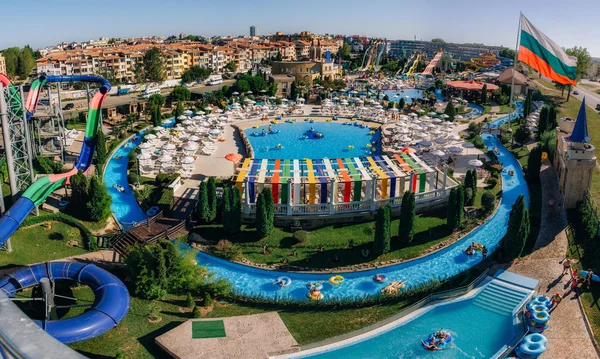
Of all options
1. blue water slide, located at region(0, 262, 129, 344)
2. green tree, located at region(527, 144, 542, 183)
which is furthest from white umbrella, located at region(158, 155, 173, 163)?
green tree, located at region(527, 144, 542, 183)

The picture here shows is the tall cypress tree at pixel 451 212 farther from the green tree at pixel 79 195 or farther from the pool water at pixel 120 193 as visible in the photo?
the green tree at pixel 79 195

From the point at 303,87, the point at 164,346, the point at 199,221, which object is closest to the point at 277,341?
the point at 164,346

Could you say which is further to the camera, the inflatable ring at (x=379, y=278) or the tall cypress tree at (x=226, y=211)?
the tall cypress tree at (x=226, y=211)

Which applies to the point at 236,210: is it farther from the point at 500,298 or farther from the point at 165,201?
the point at 500,298

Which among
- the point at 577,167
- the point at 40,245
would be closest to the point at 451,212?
the point at 577,167

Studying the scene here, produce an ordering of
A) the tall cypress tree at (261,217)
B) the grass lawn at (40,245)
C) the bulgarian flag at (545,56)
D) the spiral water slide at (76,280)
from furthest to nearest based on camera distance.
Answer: the bulgarian flag at (545,56)
the tall cypress tree at (261,217)
the grass lawn at (40,245)
the spiral water slide at (76,280)

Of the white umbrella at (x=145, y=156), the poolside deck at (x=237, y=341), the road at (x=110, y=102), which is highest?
the road at (x=110, y=102)

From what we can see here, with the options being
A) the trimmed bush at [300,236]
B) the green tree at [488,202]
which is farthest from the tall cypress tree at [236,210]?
the green tree at [488,202]
